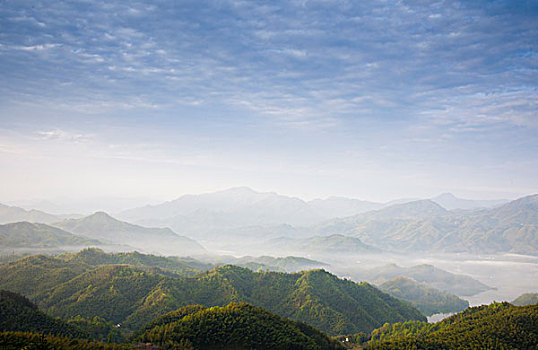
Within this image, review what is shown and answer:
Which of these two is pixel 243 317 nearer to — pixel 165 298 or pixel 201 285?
pixel 165 298

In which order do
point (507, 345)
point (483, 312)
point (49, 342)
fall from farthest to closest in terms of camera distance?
1. point (483, 312)
2. point (507, 345)
3. point (49, 342)

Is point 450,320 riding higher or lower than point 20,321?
lower

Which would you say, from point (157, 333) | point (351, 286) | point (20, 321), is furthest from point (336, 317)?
point (20, 321)

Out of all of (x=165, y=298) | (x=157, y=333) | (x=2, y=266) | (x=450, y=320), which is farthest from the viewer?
(x=2, y=266)

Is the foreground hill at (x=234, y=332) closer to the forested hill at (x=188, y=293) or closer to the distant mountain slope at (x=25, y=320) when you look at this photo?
the distant mountain slope at (x=25, y=320)

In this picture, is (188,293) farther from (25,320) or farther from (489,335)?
A: (489,335)

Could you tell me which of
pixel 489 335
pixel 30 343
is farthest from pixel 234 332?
pixel 489 335

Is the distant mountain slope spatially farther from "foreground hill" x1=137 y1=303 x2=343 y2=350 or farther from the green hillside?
the green hillside
